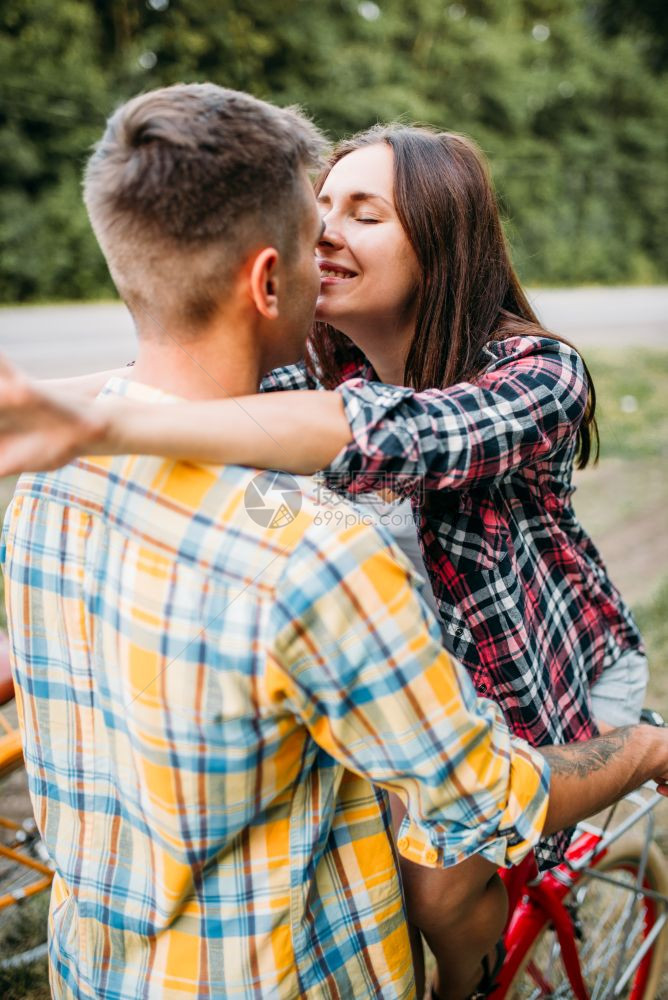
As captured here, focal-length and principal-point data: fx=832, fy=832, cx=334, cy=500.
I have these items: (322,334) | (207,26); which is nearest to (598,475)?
(322,334)

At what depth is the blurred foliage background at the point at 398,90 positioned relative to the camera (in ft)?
49.9

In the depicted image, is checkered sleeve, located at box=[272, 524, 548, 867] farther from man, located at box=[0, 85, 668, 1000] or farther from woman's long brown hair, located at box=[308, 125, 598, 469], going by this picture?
woman's long brown hair, located at box=[308, 125, 598, 469]

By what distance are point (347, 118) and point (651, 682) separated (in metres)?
17.5

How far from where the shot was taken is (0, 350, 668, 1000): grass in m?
4.17

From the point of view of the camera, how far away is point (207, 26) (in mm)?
16859

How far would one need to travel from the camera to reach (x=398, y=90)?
19.6 metres

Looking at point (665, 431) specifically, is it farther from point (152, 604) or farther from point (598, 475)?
point (152, 604)

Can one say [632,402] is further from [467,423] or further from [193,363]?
[193,363]

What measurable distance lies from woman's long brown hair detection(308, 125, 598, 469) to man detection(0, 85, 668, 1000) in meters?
0.62

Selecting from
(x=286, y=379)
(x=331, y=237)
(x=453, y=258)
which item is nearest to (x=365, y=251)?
(x=331, y=237)

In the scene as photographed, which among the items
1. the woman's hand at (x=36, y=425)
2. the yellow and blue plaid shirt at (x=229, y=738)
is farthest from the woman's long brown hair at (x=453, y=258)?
the woman's hand at (x=36, y=425)

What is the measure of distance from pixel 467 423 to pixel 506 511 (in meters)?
0.28

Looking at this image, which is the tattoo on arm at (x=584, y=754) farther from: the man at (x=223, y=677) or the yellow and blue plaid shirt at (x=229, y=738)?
the yellow and blue plaid shirt at (x=229, y=738)

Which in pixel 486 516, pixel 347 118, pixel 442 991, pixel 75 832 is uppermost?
pixel 347 118
